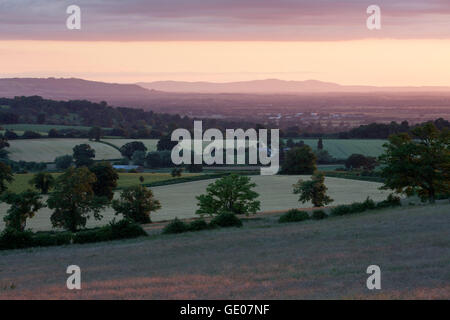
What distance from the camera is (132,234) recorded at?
110 feet

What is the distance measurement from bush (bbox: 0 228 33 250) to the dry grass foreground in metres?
1.56

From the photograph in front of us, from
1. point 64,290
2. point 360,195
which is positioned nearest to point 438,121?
point 360,195

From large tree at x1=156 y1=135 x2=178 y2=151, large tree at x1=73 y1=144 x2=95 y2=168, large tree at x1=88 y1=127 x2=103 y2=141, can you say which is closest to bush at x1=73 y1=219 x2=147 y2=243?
large tree at x1=73 y1=144 x2=95 y2=168

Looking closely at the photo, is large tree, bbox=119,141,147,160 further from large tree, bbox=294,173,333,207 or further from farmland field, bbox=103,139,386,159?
large tree, bbox=294,173,333,207

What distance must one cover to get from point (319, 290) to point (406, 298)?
2.29 meters

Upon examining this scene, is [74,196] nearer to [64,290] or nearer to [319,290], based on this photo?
[64,290]

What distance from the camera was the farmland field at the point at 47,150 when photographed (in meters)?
103

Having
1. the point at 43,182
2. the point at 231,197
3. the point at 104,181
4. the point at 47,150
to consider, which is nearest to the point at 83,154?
the point at 47,150

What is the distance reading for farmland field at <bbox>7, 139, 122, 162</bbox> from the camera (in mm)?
102562

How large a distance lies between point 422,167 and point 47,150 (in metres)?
80.1

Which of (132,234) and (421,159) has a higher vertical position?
(421,159)

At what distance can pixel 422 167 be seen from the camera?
142 feet

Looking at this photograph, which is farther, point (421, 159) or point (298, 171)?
point (298, 171)

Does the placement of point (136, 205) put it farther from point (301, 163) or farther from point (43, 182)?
point (301, 163)
